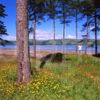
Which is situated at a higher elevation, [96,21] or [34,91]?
[96,21]

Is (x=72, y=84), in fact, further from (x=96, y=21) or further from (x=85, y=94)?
(x=96, y=21)

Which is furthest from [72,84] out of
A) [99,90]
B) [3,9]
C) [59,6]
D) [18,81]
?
[59,6]

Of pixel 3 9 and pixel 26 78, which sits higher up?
pixel 3 9

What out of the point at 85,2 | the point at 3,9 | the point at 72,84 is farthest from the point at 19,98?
the point at 85,2

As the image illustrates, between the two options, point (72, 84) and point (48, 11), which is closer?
point (72, 84)

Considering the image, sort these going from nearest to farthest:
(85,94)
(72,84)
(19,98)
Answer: (19,98), (85,94), (72,84)

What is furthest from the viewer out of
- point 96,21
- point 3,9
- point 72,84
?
point 96,21

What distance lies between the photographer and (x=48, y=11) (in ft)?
167

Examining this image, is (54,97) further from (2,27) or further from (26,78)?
(2,27)

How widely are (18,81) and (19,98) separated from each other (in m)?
3.89

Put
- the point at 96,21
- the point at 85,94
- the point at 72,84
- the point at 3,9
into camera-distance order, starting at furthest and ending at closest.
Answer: the point at 96,21, the point at 3,9, the point at 72,84, the point at 85,94

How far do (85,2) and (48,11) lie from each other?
5.33m

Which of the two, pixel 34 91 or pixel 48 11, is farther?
pixel 48 11

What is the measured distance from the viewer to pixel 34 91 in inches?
554
